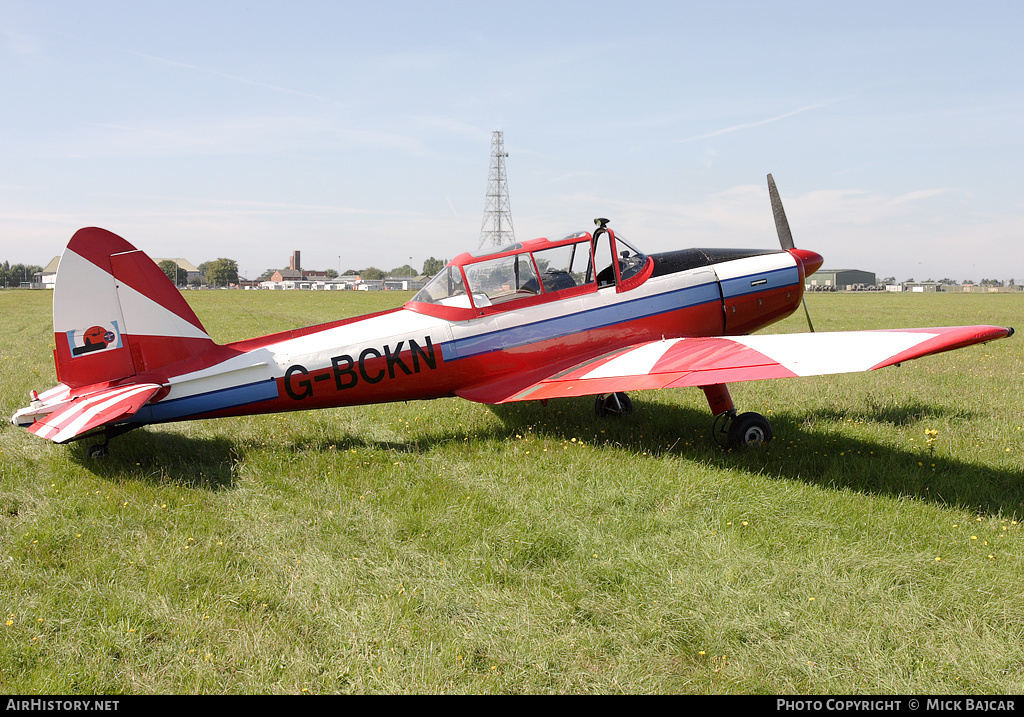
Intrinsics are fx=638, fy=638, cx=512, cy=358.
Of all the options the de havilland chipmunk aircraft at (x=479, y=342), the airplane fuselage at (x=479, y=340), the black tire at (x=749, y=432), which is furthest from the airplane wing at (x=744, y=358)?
the black tire at (x=749, y=432)

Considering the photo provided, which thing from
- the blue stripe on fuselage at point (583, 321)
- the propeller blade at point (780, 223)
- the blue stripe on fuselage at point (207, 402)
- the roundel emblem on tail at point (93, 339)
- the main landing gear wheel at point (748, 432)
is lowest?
the main landing gear wheel at point (748, 432)

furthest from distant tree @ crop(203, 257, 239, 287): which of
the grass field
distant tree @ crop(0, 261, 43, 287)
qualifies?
the grass field

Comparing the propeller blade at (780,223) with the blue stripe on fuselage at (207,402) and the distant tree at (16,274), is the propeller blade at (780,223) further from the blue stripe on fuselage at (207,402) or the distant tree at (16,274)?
the distant tree at (16,274)

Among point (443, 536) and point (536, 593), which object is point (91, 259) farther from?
point (536, 593)

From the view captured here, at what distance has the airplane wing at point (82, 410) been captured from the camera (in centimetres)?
509

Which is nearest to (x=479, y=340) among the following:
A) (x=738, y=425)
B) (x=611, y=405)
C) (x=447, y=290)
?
(x=447, y=290)

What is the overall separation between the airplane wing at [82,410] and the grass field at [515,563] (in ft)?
1.63

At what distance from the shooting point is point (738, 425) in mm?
6527

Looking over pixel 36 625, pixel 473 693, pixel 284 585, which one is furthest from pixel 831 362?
pixel 36 625

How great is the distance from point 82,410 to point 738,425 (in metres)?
6.04

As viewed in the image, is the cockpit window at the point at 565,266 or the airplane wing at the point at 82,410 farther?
the cockpit window at the point at 565,266

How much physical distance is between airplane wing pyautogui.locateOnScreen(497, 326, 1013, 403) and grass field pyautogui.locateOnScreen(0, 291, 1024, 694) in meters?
0.69

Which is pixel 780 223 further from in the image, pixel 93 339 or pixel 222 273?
pixel 222 273
